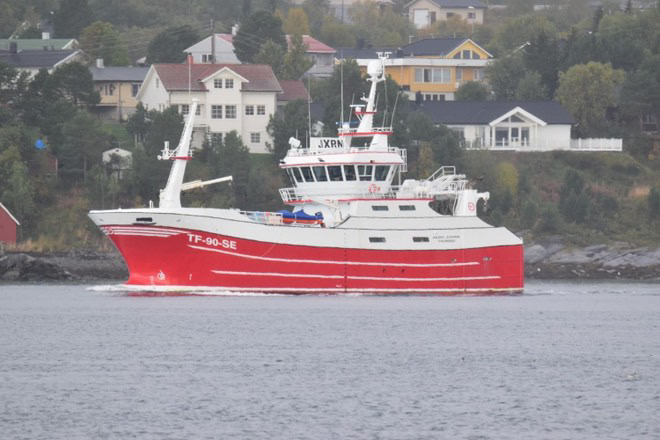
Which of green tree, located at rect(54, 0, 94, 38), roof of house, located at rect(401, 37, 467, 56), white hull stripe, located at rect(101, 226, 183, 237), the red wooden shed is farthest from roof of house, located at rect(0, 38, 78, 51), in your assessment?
white hull stripe, located at rect(101, 226, 183, 237)

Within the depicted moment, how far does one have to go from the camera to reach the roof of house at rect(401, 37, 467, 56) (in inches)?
4835

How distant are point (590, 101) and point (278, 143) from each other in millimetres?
24366

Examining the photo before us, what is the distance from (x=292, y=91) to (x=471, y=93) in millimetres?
14901

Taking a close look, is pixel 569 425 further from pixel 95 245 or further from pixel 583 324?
pixel 95 245

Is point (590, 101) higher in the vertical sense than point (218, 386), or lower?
higher

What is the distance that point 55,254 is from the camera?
76.4m

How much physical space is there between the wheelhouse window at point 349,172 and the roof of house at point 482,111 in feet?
123

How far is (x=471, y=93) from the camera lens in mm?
112625

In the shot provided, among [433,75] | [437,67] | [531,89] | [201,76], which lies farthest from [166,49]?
[531,89]

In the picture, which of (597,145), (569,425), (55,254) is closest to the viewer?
(569,425)

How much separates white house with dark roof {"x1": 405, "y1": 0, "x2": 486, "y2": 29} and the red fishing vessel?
104m

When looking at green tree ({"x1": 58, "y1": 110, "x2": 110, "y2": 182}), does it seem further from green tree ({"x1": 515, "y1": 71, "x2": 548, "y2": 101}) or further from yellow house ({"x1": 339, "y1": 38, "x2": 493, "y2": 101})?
yellow house ({"x1": 339, "y1": 38, "x2": 493, "y2": 101})

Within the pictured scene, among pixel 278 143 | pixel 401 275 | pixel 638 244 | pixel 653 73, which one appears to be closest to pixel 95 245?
pixel 278 143

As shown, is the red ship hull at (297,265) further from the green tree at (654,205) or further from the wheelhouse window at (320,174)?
the green tree at (654,205)
